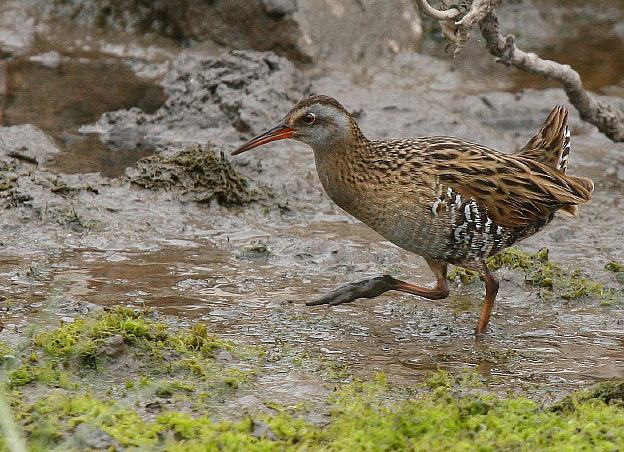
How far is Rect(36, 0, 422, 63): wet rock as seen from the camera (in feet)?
36.8

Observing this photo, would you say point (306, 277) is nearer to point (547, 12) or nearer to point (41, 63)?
point (41, 63)

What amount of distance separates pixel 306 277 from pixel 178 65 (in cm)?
428

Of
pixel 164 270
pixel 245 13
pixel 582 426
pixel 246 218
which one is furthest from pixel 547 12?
pixel 582 426

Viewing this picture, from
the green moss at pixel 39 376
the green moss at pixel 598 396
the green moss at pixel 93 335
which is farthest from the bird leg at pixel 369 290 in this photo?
the green moss at pixel 39 376

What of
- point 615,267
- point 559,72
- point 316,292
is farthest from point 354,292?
point 559,72

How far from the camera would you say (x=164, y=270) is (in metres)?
7.13

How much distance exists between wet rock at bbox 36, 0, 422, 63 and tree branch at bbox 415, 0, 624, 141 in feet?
8.20

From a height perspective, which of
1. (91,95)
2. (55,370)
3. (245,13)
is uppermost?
(245,13)

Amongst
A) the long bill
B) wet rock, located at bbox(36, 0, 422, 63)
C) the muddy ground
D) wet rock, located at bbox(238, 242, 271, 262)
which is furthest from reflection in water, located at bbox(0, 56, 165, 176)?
the long bill

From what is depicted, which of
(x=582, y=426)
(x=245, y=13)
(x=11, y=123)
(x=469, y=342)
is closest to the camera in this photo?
(x=582, y=426)

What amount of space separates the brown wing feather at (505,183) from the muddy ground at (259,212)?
0.64 m

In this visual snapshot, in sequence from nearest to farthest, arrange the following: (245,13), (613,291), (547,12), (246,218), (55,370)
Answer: (55,370)
(613,291)
(246,218)
(245,13)
(547,12)

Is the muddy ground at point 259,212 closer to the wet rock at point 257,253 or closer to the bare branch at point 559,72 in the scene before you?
the wet rock at point 257,253

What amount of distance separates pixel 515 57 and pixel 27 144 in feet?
12.5
